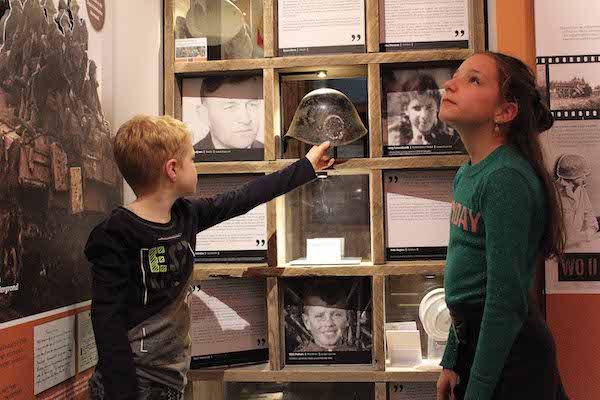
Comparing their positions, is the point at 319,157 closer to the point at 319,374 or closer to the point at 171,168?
the point at 171,168

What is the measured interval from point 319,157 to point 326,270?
15.4 inches

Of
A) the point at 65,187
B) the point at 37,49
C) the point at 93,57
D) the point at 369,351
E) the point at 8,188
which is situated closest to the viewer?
the point at 8,188

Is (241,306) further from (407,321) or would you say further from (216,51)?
(216,51)

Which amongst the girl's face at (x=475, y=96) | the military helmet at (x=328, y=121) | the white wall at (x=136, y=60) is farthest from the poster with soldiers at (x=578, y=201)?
the white wall at (x=136, y=60)

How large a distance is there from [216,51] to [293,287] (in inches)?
35.9

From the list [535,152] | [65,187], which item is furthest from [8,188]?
[535,152]

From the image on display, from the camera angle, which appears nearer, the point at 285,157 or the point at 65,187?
the point at 65,187

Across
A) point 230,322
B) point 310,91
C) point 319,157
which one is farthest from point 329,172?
point 230,322

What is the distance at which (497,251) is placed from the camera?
1249 mm

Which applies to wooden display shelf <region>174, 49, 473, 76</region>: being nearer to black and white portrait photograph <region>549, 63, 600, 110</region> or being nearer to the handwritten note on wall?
black and white portrait photograph <region>549, 63, 600, 110</region>

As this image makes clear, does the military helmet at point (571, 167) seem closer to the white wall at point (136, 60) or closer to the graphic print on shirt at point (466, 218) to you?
the graphic print on shirt at point (466, 218)

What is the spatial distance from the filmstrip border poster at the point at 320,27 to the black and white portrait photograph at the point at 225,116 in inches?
7.9

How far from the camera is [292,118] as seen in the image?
84.9 inches

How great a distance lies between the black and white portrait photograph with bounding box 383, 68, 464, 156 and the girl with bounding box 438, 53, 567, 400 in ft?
1.57
